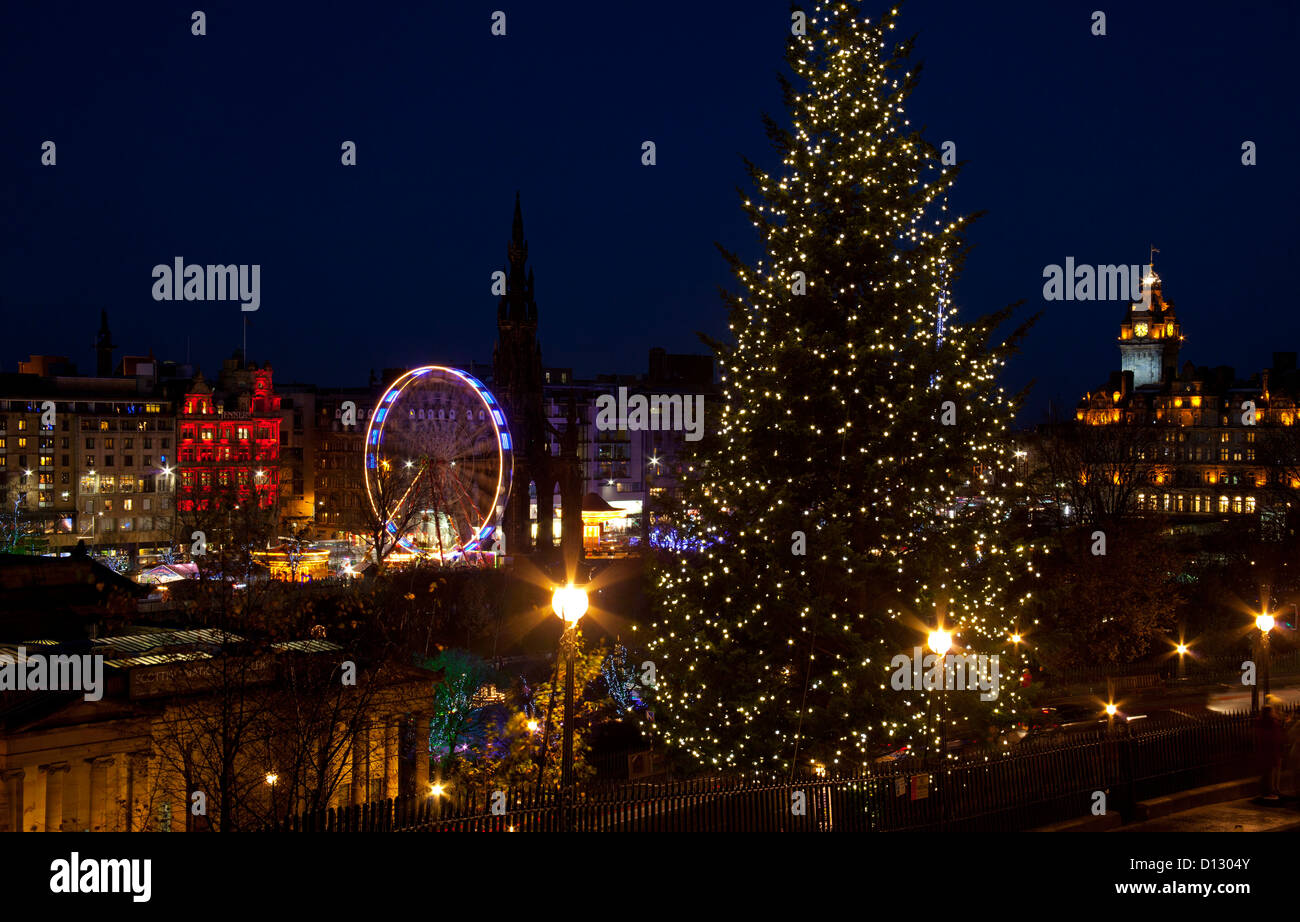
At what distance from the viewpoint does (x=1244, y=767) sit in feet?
60.3

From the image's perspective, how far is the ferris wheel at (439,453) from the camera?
5028 centimetres

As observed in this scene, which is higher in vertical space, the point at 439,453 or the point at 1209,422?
the point at 1209,422

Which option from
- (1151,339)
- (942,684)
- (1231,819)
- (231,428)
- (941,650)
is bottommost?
(1231,819)

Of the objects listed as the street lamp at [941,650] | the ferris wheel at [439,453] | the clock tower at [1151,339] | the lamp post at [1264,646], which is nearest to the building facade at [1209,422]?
the clock tower at [1151,339]

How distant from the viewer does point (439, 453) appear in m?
52.1

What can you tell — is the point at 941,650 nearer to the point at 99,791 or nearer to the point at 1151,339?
the point at 99,791

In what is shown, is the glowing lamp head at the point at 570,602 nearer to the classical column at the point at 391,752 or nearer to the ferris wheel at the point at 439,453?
the classical column at the point at 391,752

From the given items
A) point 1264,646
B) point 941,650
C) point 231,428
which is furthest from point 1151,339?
point 941,650

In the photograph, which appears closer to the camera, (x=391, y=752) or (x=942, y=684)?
(x=942, y=684)

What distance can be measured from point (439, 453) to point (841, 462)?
120ft

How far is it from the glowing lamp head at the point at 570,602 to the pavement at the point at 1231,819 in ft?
28.6

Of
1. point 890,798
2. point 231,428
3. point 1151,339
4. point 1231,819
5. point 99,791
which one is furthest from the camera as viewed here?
point 1151,339
